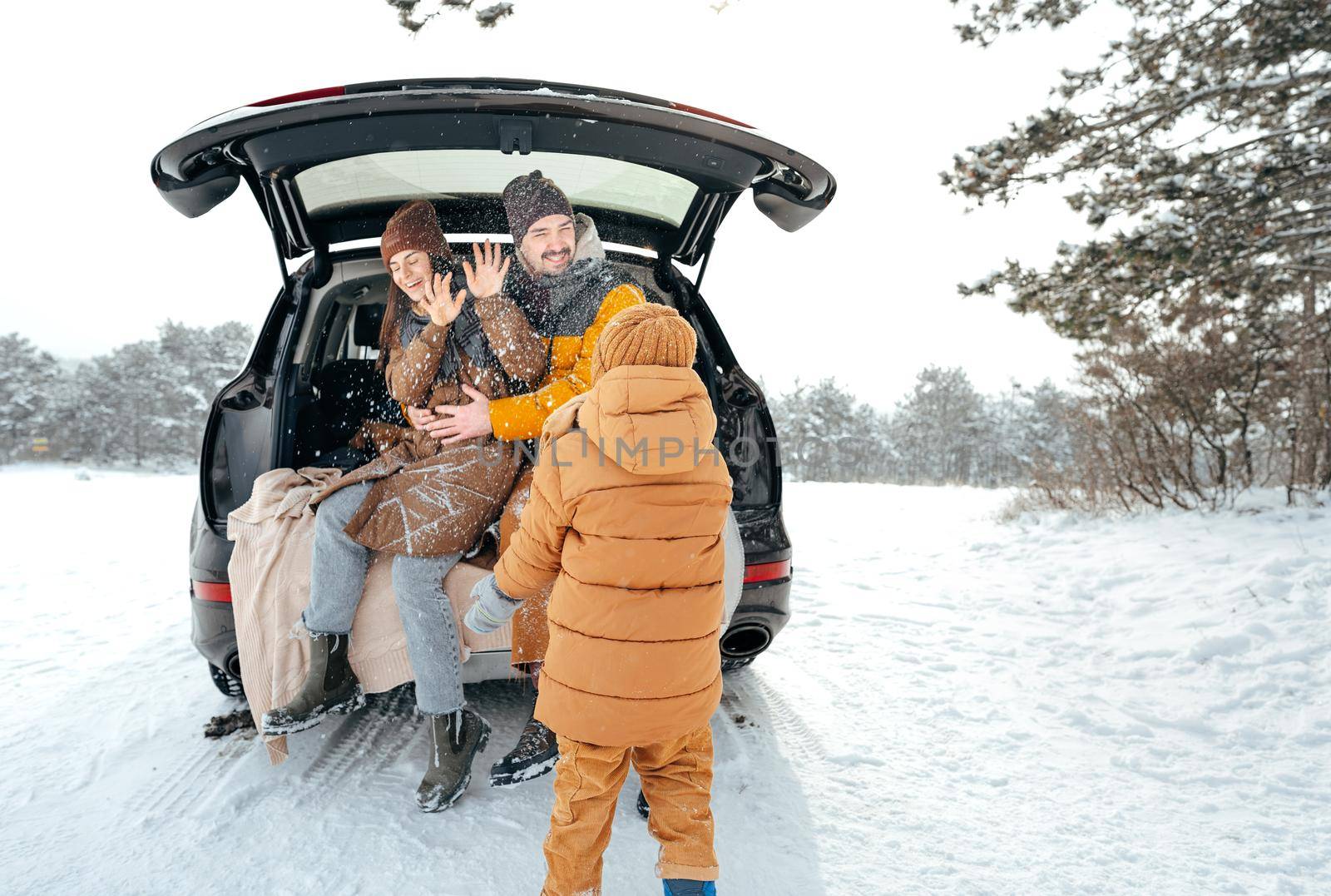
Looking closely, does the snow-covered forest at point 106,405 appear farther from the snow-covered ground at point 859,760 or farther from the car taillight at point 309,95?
the car taillight at point 309,95

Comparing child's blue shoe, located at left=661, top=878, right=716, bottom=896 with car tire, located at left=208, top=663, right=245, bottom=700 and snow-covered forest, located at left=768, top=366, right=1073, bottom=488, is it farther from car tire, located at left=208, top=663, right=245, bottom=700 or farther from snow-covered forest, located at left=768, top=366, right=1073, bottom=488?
snow-covered forest, located at left=768, top=366, right=1073, bottom=488

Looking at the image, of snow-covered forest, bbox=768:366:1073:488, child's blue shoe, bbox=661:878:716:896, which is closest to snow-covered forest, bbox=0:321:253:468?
snow-covered forest, bbox=768:366:1073:488

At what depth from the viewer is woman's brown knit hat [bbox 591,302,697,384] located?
1.46 meters

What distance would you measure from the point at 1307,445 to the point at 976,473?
47911 millimetres

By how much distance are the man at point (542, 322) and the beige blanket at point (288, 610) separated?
25 centimetres

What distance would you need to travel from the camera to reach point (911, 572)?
201 inches

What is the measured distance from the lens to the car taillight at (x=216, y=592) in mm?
2064

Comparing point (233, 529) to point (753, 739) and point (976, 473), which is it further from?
point (976, 473)

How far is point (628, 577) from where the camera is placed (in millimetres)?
1442

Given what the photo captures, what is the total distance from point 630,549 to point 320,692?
3.99 feet

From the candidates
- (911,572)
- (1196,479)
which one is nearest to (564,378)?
(911,572)

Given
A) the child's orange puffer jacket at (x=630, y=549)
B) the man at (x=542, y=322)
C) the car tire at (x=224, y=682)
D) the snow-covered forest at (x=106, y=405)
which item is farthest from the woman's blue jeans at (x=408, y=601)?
the snow-covered forest at (x=106, y=405)

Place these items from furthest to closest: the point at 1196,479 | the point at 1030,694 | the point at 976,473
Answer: the point at 976,473 → the point at 1196,479 → the point at 1030,694

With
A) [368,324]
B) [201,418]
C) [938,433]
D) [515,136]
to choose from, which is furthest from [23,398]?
[938,433]
